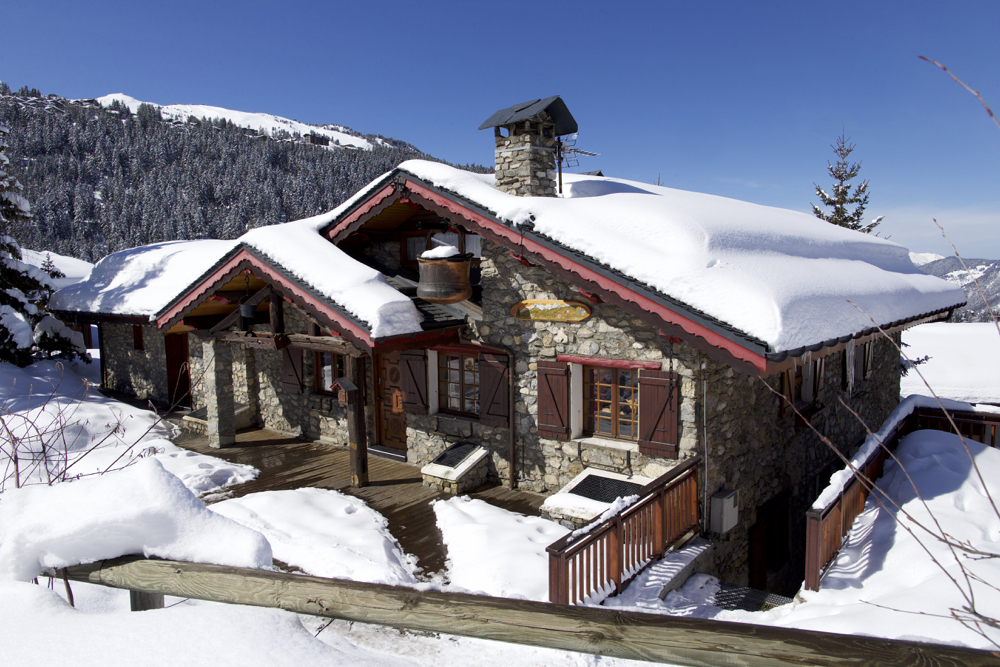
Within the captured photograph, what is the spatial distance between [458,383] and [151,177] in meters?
112

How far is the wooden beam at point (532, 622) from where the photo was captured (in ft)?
6.09

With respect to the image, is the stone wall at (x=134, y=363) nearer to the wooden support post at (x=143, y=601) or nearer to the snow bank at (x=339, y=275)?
the snow bank at (x=339, y=275)

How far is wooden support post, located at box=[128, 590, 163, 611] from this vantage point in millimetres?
2807

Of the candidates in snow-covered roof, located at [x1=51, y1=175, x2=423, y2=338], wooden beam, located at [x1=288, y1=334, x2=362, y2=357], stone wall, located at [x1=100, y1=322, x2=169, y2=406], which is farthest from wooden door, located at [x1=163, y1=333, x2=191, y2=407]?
A: wooden beam, located at [x1=288, y1=334, x2=362, y2=357]

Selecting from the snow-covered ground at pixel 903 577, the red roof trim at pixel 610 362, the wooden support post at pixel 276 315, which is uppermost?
the wooden support post at pixel 276 315

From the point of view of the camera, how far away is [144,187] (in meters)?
91.1

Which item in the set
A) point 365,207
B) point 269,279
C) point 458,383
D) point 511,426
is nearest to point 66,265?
point 269,279

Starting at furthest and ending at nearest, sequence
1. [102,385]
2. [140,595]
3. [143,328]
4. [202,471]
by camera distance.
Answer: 1. [102,385]
2. [143,328]
3. [202,471]
4. [140,595]

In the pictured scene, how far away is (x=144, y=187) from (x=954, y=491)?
107 m

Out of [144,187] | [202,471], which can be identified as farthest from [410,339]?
[144,187]

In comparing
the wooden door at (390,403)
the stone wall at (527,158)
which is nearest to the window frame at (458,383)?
the wooden door at (390,403)

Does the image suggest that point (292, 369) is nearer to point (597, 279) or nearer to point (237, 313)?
point (237, 313)

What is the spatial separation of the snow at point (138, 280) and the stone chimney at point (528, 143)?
33.7 ft

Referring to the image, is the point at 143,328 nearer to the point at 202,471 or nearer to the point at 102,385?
the point at 102,385
